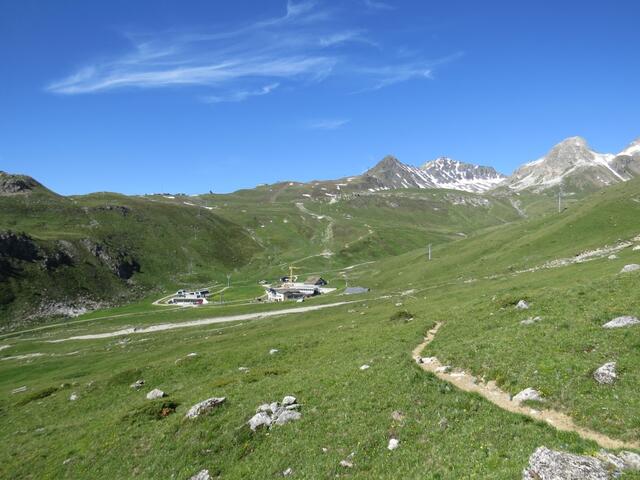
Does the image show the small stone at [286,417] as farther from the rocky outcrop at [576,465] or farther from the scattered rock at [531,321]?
the scattered rock at [531,321]

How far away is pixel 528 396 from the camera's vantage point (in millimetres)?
20547

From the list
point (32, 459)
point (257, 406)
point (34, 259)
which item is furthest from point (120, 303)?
point (257, 406)

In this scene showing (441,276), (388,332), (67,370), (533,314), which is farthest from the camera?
(441,276)

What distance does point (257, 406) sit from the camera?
86.7 feet

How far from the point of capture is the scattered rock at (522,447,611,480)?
13.3 metres

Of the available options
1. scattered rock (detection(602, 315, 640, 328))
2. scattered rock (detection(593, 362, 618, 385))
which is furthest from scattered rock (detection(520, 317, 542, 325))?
scattered rock (detection(593, 362, 618, 385))

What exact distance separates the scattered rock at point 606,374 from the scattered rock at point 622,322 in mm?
5724

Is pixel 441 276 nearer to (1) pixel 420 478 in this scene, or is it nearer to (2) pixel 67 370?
(2) pixel 67 370

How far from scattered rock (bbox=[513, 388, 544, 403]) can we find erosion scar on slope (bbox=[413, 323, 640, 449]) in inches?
9.8

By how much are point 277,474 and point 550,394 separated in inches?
538

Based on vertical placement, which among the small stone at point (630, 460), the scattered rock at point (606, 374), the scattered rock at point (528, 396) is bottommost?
the scattered rock at point (528, 396)

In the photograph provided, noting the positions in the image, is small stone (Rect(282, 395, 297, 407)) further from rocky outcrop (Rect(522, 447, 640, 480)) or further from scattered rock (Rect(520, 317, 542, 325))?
scattered rock (Rect(520, 317, 542, 325))

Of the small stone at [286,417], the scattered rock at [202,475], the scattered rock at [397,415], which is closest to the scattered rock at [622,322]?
the scattered rock at [397,415]

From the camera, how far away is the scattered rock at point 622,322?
81.5ft
